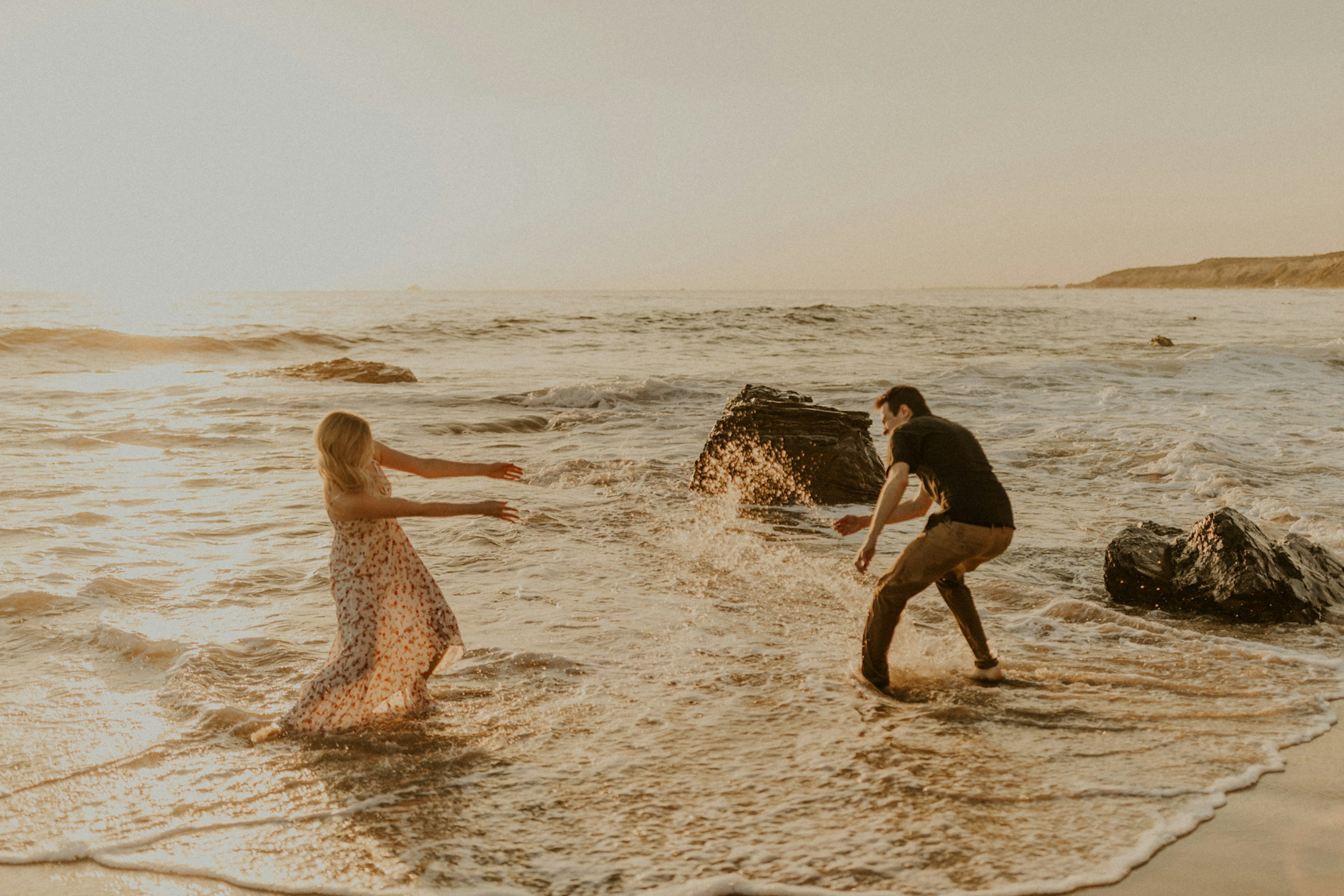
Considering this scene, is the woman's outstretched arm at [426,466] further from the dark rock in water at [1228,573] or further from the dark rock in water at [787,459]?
the dark rock in water at [787,459]

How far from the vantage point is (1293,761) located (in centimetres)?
446

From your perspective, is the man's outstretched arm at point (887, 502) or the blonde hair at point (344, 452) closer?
the blonde hair at point (344, 452)

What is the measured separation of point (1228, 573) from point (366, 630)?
5921 mm

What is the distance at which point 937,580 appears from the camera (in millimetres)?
5414

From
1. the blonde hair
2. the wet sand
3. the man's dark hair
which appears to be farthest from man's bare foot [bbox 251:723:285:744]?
the wet sand

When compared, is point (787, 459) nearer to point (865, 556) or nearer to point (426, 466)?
point (865, 556)

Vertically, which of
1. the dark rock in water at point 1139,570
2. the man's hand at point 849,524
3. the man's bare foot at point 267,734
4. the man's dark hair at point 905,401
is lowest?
the man's bare foot at point 267,734

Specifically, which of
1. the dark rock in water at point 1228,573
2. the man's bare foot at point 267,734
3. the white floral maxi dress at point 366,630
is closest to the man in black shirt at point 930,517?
the white floral maxi dress at point 366,630

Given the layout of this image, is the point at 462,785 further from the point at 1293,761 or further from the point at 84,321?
the point at 84,321

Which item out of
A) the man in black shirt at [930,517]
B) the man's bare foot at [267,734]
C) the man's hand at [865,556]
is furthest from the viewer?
the man in black shirt at [930,517]

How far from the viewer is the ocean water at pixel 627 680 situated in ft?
12.4

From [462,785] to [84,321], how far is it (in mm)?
42492

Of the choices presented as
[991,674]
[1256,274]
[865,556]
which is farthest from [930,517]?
[1256,274]

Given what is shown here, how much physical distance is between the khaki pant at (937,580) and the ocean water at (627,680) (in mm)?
246
